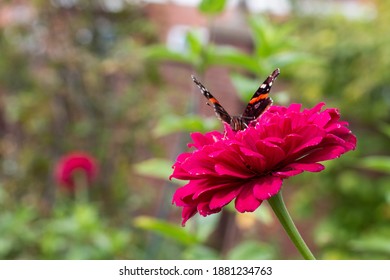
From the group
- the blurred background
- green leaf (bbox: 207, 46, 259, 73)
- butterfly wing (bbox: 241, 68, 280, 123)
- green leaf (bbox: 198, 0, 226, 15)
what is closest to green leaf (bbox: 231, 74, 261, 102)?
green leaf (bbox: 207, 46, 259, 73)

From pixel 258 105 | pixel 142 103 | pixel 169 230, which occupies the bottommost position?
pixel 258 105

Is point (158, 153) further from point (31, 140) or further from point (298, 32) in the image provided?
point (298, 32)

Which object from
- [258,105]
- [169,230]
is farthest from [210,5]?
[258,105]

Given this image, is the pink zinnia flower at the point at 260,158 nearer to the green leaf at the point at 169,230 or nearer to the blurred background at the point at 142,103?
the green leaf at the point at 169,230

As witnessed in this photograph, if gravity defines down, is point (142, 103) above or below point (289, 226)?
above

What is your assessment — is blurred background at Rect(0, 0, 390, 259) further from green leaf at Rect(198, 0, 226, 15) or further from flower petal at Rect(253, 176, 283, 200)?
flower petal at Rect(253, 176, 283, 200)

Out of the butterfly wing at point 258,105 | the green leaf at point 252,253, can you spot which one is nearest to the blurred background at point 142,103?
the green leaf at point 252,253

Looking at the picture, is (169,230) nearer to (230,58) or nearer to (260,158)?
(230,58)
